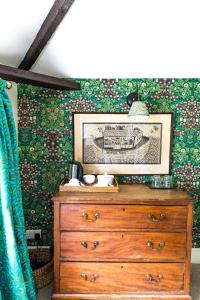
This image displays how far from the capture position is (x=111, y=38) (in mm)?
2221

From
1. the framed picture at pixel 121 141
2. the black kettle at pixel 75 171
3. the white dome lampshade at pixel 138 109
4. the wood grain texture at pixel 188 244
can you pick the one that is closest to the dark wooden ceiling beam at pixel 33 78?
the framed picture at pixel 121 141

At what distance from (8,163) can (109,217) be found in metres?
0.90

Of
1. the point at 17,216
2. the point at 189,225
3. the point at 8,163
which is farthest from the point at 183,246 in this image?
the point at 8,163

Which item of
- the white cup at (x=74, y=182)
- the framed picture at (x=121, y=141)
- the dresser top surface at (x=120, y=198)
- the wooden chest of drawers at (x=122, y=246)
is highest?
the framed picture at (x=121, y=141)

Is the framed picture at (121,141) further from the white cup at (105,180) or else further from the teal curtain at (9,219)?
the teal curtain at (9,219)

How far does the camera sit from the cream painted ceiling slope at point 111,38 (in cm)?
193

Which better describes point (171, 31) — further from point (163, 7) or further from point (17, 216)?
point (17, 216)

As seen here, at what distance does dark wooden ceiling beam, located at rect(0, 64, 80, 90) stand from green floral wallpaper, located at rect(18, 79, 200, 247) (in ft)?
0.54

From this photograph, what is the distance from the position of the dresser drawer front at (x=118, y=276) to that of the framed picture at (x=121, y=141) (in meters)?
0.93

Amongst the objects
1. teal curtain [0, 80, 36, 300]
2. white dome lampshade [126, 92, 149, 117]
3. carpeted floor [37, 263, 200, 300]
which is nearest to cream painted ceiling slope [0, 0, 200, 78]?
white dome lampshade [126, 92, 149, 117]

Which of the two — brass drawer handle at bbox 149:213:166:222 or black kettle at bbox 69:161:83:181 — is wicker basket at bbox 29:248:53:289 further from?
brass drawer handle at bbox 149:213:166:222

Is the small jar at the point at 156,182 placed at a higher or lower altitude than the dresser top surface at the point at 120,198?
higher

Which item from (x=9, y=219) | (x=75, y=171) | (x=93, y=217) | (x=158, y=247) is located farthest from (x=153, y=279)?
(x=9, y=219)

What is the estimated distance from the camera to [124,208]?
2141mm
